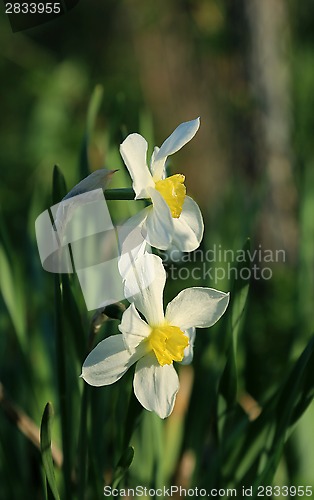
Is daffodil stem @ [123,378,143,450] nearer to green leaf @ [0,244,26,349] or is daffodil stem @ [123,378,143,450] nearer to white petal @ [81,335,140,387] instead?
white petal @ [81,335,140,387]

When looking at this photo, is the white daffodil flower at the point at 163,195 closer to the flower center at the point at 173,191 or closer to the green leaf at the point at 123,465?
the flower center at the point at 173,191

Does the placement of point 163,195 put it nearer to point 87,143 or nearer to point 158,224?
point 158,224

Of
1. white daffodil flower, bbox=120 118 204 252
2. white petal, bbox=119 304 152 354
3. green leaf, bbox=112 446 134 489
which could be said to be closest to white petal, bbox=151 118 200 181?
white daffodil flower, bbox=120 118 204 252

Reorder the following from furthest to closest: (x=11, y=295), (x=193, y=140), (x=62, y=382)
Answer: (x=193, y=140)
(x=11, y=295)
(x=62, y=382)

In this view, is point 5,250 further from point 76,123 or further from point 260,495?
point 76,123

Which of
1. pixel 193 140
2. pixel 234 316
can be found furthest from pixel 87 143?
pixel 193 140

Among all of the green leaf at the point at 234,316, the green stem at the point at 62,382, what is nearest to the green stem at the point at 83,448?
the green stem at the point at 62,382
